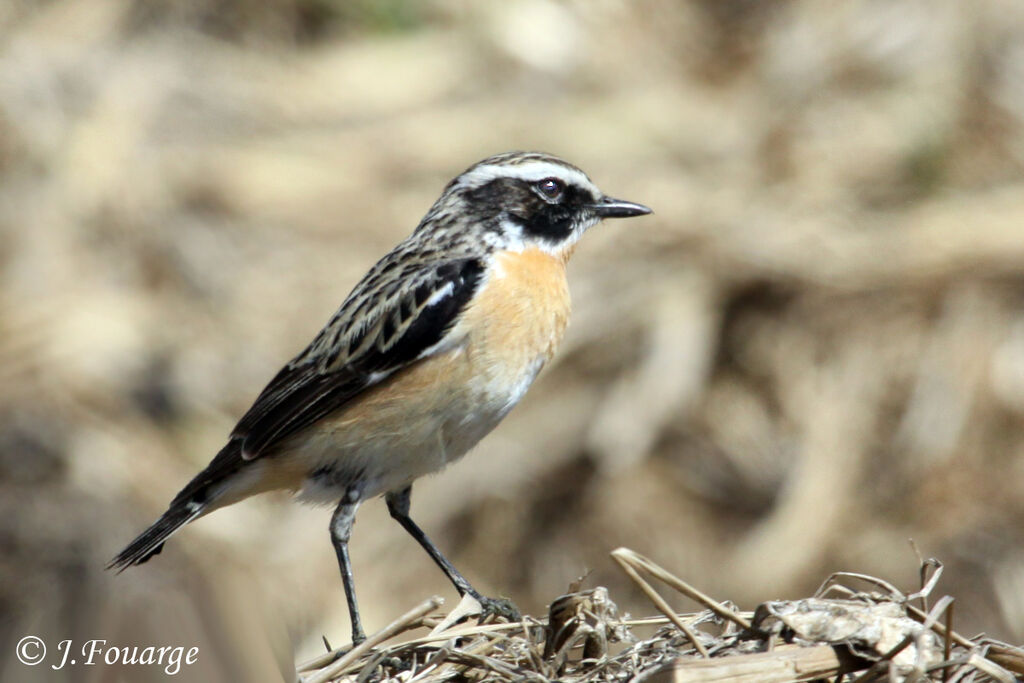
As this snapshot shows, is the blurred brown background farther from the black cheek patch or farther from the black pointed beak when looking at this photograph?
the black pointed beak

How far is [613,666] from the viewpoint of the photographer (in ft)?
14.1

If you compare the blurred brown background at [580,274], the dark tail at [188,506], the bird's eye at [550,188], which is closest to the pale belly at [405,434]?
the dark tail at [188,506]

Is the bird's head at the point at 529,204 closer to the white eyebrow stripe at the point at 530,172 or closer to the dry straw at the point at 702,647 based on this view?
the white eyebrow stripe at the point at 530,172

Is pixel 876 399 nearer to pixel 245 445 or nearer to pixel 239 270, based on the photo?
pixel 239 270

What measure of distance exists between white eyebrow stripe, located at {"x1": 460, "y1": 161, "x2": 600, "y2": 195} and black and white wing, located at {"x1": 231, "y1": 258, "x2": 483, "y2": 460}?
1.89 ft

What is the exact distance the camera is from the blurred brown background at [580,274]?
10391mm

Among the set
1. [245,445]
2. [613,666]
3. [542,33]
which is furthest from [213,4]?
[613,666]

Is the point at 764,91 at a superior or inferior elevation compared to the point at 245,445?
superior

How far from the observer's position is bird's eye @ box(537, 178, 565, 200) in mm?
6652

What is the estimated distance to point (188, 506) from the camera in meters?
6.16

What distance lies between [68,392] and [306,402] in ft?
17.8

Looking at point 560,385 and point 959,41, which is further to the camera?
point 959,41

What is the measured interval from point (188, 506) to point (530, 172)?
84.1 inches

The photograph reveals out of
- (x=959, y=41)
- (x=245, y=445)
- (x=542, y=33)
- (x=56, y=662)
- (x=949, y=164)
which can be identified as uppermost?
(x=542, y=33)
